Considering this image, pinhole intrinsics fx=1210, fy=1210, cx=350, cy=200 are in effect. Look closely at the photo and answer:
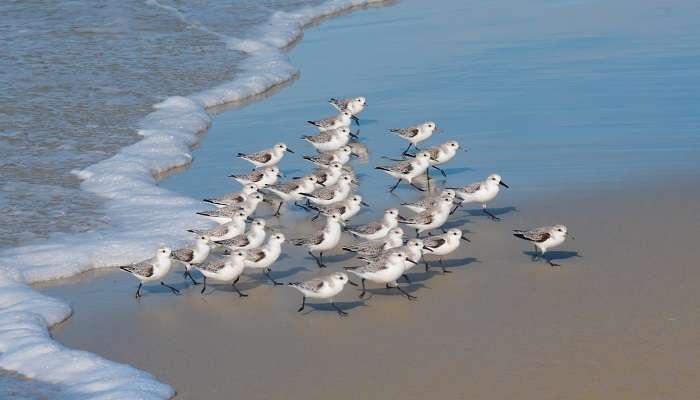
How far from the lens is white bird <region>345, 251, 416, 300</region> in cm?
894

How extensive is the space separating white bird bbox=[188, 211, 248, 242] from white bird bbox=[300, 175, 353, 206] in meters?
0.97

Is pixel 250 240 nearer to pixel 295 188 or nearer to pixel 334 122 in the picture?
pixel 295 188

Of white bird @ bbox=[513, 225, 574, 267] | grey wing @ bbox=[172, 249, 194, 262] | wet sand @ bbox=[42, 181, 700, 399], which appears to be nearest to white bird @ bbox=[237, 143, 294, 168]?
wet sand @ bbox=[42, 181, 700, 399]

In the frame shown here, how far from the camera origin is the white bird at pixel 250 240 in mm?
9987

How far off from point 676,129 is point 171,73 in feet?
24.8

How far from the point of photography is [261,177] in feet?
38.1

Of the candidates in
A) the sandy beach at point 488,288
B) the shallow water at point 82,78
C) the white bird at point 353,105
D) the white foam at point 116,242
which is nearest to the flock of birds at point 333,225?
the sandy beach at point 488,288

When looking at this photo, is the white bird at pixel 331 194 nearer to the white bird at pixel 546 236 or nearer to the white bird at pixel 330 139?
the white bird at pixel 330 139

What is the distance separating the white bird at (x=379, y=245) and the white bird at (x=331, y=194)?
1.34 m

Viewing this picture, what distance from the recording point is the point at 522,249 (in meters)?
9.83

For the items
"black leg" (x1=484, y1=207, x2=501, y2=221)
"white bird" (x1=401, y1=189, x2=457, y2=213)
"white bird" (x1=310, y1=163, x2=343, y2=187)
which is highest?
"white bird" (x1=401, y1=189, x2=457, y2=213)

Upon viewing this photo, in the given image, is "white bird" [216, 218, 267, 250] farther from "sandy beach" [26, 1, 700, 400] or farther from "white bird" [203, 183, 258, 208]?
"white bird" [203, 183, 258, 208]

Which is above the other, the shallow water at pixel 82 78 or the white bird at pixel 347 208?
the white bird at pixel 347 208

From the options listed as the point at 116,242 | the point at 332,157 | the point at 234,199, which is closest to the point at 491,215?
the point at 332,157
